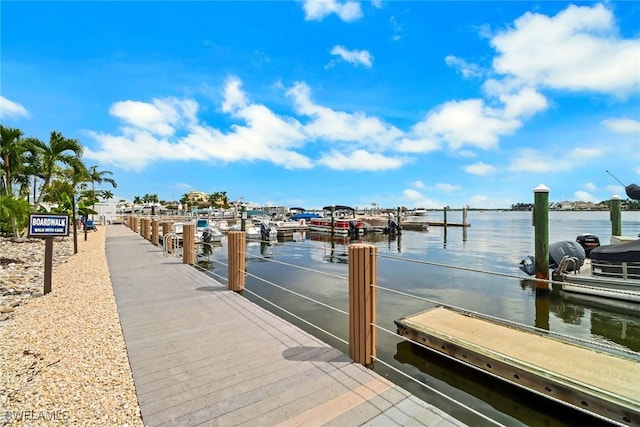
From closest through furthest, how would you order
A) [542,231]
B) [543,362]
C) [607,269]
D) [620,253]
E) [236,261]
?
[543,362] → [236,261] → [620,253] → [607,269] → [542,231]

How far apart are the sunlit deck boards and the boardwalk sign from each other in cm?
682

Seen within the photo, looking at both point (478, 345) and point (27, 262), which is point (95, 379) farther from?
point (27, 262)

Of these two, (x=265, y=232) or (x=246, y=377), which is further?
(x=265, y=232)

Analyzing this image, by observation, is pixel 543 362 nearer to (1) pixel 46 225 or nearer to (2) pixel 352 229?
(1) pixel 46 225

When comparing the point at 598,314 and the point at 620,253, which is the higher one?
the point at 620,253

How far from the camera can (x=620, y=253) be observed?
7992 millimetres

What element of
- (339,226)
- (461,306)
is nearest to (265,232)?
(339,226)

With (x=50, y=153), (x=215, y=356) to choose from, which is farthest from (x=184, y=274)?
(x=50, y=153)

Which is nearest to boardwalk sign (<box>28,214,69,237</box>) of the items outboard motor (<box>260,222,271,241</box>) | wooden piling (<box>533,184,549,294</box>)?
wooden piling (<box>533,184,549,294</box>)

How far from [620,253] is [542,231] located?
5.79 ft

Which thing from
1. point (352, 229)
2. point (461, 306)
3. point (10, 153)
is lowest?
point (461, 306)

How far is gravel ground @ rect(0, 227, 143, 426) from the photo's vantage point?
243 centimetres

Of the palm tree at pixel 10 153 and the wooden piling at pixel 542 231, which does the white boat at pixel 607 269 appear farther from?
the palm tree at pixel 10 153

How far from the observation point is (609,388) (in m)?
3.13
